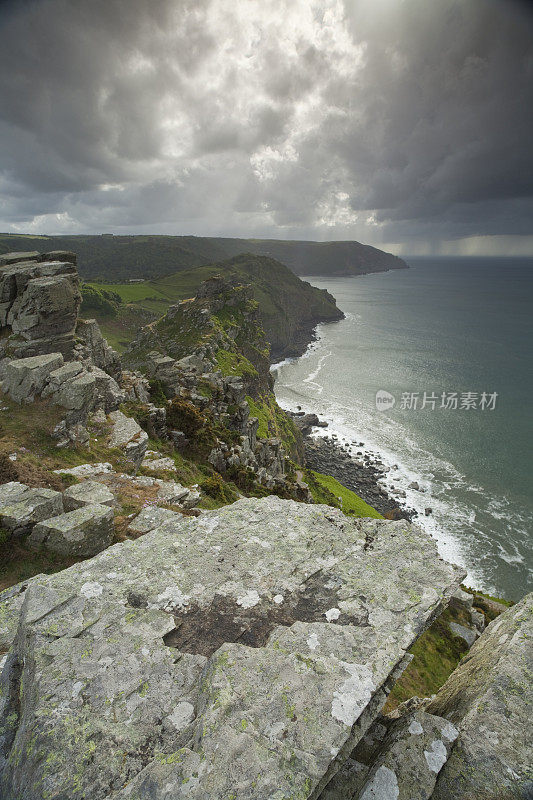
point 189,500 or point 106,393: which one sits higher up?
point 106,393

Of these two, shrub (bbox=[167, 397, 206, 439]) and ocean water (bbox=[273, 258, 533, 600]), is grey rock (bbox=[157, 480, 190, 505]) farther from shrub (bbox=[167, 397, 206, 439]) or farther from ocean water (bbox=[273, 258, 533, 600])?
ocean water (bbox=[273, 258, 533, 600])

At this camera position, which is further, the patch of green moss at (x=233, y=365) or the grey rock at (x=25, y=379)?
the patch of green moss at (x=233, y=365)

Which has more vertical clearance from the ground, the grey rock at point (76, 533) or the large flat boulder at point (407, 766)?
the large flat boulder at point (407, 766)

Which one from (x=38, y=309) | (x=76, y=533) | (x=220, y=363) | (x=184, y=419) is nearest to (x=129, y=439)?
(x=184, y=419)

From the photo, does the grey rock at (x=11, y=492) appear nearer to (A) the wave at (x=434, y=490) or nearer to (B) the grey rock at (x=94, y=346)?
(B) the grey rock at (x=94, y=346)

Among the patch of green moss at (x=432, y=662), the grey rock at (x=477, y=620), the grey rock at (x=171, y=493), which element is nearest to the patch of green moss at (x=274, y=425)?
the grey rock at (x=477, y=620)

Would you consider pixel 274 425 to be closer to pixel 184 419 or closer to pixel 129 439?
pixel 184 419

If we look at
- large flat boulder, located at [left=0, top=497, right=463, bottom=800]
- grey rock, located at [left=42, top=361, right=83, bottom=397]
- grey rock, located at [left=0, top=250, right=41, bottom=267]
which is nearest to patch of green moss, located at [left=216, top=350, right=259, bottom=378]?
grey rock, located at [left=0, top=250, right=41, bottom=267]
